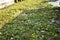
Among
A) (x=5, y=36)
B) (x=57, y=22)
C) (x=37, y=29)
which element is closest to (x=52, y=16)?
(x=57, y=22)

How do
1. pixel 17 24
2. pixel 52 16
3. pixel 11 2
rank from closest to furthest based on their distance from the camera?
pixel 17 24 < pixel 52 16 < pixel 11 2

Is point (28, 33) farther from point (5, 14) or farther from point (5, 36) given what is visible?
point (5, 14)

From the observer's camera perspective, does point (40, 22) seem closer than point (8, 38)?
No

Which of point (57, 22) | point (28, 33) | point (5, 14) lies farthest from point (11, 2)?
point (28, 33)

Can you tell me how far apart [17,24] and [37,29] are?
1.03 meters

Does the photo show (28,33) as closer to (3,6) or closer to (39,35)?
(39,35)

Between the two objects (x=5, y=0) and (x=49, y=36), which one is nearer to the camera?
(x=49, y=36)

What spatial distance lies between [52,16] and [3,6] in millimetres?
3280

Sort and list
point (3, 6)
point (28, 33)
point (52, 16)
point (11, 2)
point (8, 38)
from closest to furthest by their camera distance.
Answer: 1. point (8, 38)
2. point (28, 33)
3. point (52, 16)
4. point (3, 6)
5. point (11, 2)

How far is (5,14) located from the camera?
9.02 metres

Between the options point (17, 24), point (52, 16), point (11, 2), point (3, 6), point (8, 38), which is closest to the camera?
point (8, 38)

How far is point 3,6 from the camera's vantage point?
34.2 feet

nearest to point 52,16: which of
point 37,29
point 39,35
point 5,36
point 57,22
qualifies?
point 57,22

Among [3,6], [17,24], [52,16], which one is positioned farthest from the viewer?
[3,6]
